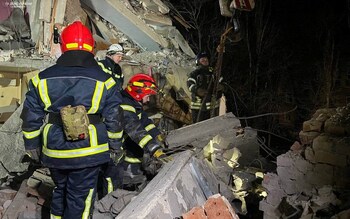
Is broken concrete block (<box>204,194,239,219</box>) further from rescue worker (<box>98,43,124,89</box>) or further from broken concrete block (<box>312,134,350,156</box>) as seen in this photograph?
rescue worker (<box>98,43,124,89</box>)

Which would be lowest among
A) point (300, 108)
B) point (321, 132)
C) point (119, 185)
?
point (300, 108)

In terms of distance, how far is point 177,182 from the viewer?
119 inches

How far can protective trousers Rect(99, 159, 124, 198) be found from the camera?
4.23 meters

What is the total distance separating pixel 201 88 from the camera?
25.6 ft

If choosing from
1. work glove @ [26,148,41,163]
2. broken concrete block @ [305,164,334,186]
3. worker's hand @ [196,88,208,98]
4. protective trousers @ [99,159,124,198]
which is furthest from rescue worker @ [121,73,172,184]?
worker's hand @ [196,88,208,98]

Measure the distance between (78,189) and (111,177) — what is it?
97 cm

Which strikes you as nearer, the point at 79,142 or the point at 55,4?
the point at 79,142

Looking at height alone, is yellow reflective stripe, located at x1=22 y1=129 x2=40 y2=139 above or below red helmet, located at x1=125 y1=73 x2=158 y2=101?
below

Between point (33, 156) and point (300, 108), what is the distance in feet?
31.8

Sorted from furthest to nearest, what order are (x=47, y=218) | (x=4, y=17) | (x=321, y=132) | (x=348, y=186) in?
(x=4, y=17), (x=47, y=218), (x=321, y=132), (x=348, y=186)

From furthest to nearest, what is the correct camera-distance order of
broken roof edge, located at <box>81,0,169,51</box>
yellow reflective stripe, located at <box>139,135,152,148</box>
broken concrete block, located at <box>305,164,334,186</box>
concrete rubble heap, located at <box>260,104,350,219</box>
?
broken roof edge, located at <box>81,0,169,51</box> < yellow reflective stripe, located at <box>139,135,152,148</box> < broken concrete block, located at <box>305,164,334,186</box> < concrete rubble heap, located at <box>260,104,350,219</box>

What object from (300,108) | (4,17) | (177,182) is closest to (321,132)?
(177,182)

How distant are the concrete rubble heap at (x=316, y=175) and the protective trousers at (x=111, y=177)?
187 cm

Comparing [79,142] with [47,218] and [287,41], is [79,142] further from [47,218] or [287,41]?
[287,41]
